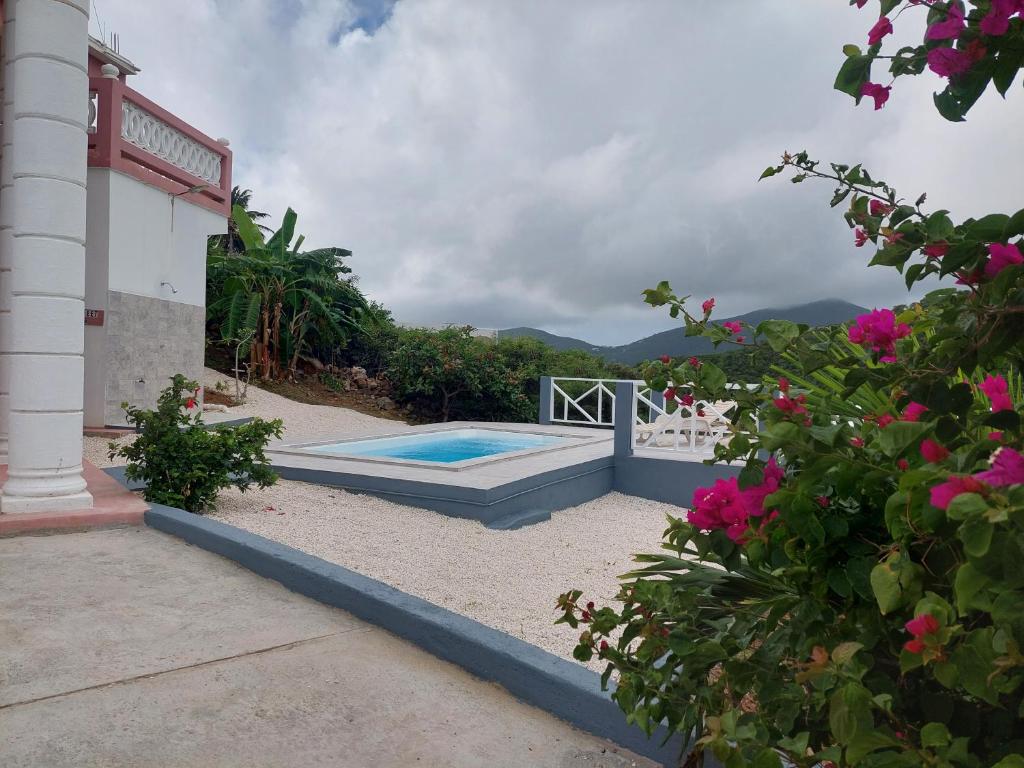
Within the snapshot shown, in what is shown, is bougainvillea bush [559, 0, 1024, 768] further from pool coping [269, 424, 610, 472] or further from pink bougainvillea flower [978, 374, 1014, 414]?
pool coping [269, 424, 610, 472]

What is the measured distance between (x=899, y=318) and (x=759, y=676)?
27.9 inches

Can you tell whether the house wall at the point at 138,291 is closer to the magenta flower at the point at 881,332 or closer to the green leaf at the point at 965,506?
the magenta flower at the point at 881,332

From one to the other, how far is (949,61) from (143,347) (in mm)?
10100

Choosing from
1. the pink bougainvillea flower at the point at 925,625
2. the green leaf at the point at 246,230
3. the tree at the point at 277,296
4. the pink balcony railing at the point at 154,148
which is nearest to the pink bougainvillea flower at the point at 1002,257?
the pink bougainvillea flower at the point at 925,625

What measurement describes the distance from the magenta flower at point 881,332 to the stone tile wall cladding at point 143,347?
8929mm

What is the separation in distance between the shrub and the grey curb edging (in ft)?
3.89

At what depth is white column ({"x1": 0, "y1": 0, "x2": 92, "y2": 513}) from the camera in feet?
15.0

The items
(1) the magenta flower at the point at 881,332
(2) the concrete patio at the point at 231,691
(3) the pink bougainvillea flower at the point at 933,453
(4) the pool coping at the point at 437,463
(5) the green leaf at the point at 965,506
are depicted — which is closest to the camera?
(5) the green leaf at the point at 965,506

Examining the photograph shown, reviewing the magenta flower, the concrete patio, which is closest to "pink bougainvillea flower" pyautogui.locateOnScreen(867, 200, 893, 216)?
the magenta flower

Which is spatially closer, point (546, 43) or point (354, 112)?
point (546, 43)

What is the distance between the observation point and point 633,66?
23.0 ft

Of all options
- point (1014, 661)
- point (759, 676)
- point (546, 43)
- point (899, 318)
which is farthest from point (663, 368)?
point (546, 43)

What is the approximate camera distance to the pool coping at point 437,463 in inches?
310

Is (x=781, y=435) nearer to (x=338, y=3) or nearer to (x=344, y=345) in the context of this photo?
(x=338, y=3)
